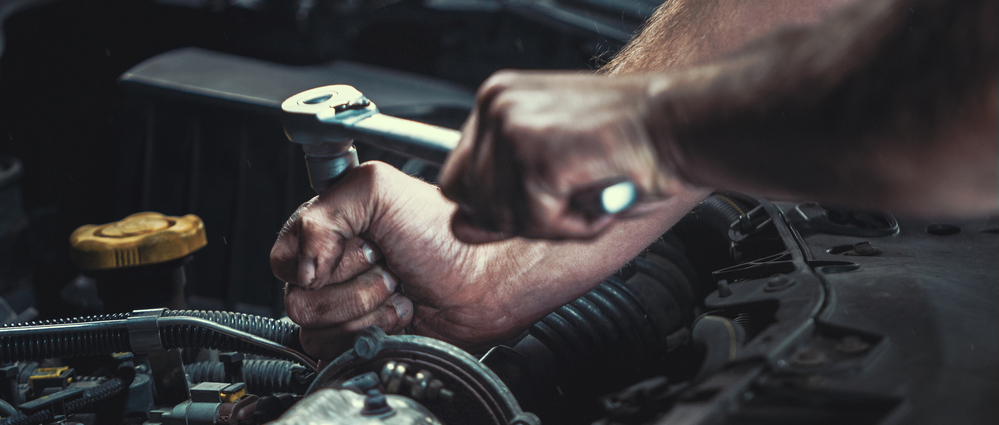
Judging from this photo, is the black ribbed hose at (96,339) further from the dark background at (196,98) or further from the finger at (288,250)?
the dark background at (196,98)

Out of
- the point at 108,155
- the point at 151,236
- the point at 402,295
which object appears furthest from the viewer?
the point at 108,155

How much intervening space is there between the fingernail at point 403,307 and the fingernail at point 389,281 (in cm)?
3

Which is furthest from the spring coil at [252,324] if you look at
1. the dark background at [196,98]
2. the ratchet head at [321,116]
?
the dark background at [196,98]

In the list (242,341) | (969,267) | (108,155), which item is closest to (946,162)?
(969,267)

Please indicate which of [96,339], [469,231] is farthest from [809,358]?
[96,339]

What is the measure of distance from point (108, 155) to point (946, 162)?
8.48ft

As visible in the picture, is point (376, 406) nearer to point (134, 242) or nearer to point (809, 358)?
point (809, 358)

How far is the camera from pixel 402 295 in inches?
38.2

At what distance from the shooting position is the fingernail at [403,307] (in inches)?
37.5

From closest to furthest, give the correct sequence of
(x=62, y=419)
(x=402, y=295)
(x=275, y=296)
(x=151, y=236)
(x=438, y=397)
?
(x=438, y=397)
(x=62, y=419)
(x=402, y=295)
(x=151, y=236)
(x=275, y=296)

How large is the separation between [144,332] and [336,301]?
0.24m

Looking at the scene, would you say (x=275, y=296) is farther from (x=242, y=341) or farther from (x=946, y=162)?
(x=946, y=162)

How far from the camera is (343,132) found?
0.79m

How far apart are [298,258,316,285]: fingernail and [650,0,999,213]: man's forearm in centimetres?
53
